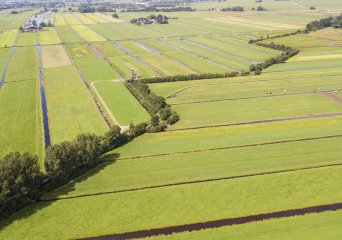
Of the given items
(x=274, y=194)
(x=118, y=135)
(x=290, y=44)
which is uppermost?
(x=290, y=44)

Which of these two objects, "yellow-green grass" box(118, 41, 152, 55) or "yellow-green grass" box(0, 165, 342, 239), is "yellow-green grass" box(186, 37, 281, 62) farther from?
"yellow-green grass" box(0, 165, 342, 239)

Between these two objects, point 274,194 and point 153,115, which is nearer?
point 274,194

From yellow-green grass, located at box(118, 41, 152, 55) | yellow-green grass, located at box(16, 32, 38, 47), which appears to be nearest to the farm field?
yellow-green grass, located at box(118, 41, 152, 55)

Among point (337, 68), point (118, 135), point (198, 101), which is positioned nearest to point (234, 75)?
point (198, 101)

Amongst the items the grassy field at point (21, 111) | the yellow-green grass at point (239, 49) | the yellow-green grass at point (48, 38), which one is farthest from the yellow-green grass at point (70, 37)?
the yellow-green grass at point (239, 49)

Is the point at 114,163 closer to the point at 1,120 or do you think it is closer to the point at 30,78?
the point at 1,120

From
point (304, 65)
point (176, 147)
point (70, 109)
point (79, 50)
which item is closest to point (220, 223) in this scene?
point (176, 147)

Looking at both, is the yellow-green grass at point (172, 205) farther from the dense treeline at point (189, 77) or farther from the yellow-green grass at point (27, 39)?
the yellow-green grass at point (27, 39)

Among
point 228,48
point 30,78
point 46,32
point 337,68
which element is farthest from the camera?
point 46,32
